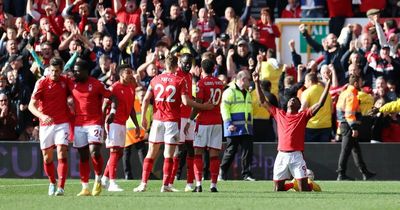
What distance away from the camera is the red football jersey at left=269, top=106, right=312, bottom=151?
2025cm

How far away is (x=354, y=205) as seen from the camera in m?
16.9

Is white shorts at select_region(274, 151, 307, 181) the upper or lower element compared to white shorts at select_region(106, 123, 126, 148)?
lower

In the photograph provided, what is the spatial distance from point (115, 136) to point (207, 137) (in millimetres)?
1603

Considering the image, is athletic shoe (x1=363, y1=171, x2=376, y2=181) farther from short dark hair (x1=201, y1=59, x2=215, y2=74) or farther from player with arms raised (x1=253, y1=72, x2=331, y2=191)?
short dark hair (x1=201, y1=59, x2=215, y2=74)

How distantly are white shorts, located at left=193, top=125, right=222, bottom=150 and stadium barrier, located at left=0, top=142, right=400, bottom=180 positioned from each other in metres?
5.15

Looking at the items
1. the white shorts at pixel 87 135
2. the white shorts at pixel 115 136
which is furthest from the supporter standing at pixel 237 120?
the white shorts at pixel 87 135

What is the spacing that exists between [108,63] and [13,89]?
2.22 m

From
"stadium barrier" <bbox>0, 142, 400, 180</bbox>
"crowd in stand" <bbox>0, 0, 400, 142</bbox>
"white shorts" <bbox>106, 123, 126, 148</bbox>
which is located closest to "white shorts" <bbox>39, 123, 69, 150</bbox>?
"white shorts" <bbox>106, 123, 126, 148</bbox>

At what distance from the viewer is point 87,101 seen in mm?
19172

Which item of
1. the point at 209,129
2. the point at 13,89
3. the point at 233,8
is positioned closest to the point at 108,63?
the point at 13,89

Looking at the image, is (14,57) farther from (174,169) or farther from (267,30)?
(174,169)

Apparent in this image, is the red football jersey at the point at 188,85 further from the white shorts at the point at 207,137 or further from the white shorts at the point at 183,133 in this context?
the white shorts at the point at 207,137

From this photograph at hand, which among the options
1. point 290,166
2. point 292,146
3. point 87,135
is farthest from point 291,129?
point 87,135

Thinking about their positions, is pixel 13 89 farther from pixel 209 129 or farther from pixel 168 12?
pixel 209 129
